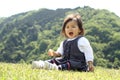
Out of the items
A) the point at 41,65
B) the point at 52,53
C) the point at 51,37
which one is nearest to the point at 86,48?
the point at 52,53

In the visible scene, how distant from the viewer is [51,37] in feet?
505

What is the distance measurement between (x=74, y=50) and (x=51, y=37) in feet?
478

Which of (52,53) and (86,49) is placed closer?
(86,49)

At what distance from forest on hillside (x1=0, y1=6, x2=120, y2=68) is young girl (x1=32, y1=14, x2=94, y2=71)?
106 meters

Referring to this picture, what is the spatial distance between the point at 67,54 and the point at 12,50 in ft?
464

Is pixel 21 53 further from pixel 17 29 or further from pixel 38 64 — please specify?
pixel 38 64

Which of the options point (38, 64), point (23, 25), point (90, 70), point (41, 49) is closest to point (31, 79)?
point (38, 64)

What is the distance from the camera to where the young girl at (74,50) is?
26.4 ft

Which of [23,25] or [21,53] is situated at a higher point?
[23,25]

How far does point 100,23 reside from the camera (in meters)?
150

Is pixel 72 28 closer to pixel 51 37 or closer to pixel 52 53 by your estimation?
pixel 52 53

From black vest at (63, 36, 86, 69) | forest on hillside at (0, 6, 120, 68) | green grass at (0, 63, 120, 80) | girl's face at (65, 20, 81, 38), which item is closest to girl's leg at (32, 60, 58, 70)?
green grass at (0, 63, 120, 80)

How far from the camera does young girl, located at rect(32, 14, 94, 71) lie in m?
8.04

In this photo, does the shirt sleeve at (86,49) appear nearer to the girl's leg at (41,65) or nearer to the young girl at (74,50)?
the young girl at (74,50)
